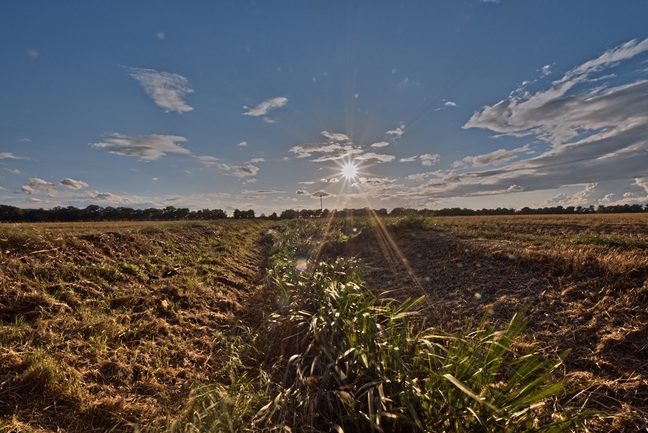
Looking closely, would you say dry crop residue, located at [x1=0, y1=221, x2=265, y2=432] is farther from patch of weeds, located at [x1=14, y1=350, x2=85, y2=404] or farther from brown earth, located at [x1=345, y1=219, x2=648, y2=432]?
brown earth, located at [x1=345, y1=219, x2=648, y2=432]

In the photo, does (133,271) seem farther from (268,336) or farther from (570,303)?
(570,303)

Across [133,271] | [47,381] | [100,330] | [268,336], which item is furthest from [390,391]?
[133,271]

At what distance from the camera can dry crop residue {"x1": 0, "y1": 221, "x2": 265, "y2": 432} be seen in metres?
2.73

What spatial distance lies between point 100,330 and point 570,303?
6.23m

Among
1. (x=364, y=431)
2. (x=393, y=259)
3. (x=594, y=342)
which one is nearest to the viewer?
(x=364, y=431)

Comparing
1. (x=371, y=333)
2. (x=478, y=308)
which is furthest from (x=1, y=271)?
(x=478, y=308)

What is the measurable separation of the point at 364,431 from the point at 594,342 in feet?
9.86

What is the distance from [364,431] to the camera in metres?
2.27

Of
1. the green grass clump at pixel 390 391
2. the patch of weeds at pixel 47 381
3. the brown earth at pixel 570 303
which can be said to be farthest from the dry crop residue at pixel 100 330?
the brown earth at pixel 570 303

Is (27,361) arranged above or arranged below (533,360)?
below

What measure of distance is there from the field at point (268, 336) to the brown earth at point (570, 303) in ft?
0.07

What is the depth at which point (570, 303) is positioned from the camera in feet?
13.7

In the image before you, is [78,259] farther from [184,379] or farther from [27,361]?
[184,379]

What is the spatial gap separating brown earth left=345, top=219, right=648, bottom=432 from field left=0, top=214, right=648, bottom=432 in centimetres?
2
